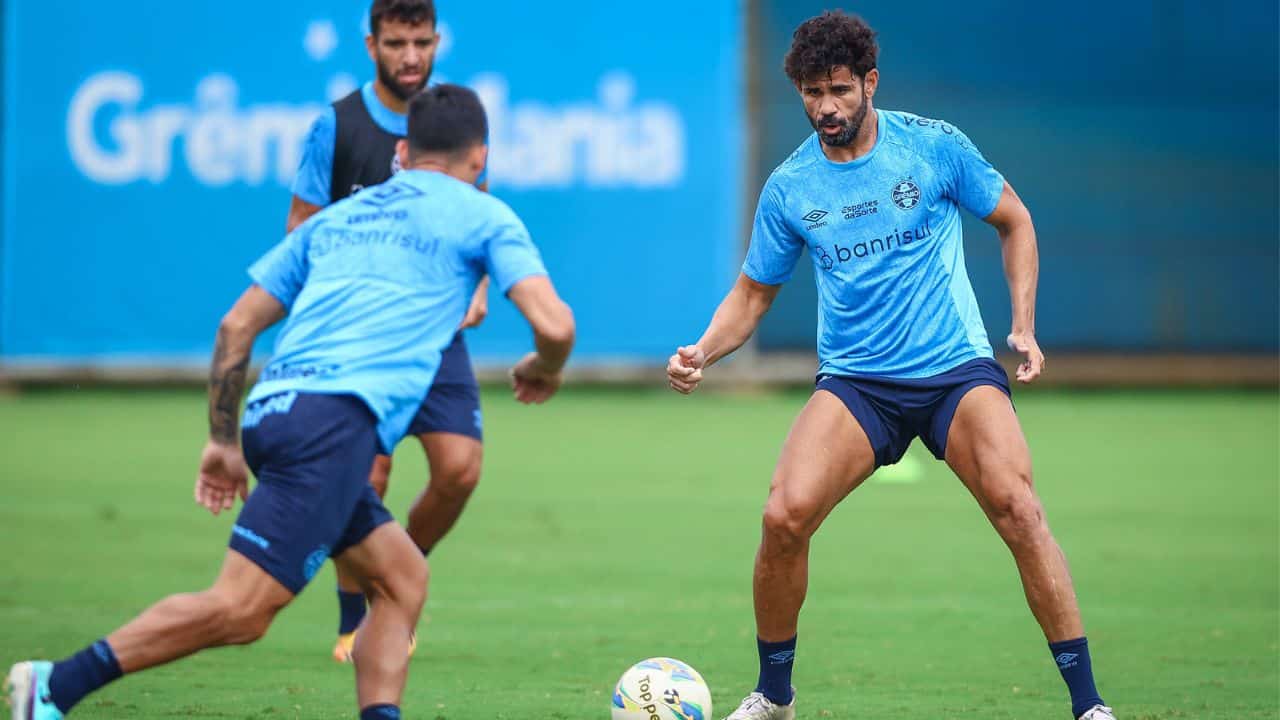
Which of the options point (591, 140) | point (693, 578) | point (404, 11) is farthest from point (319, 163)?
point (591, 140)

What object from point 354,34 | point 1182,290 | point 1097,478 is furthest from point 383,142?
point 1182,290

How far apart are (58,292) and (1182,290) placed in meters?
12.9

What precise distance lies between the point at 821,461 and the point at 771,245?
873 mm

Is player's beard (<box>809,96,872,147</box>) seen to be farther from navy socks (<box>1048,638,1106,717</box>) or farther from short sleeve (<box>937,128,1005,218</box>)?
navy socks (<box>1048,638,1106,717</box>)

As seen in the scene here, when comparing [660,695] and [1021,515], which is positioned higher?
[1021,515]

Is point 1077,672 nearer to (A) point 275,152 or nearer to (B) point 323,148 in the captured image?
(B) point 323,148

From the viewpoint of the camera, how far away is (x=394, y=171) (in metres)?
7.12

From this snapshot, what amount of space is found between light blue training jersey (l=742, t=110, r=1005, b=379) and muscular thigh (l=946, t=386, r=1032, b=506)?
0.20 meters

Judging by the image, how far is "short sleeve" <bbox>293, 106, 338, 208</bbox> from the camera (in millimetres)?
7109

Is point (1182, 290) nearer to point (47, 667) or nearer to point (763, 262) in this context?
point (763, 262)

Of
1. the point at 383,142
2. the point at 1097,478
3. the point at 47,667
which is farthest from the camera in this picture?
the point at 1097,478

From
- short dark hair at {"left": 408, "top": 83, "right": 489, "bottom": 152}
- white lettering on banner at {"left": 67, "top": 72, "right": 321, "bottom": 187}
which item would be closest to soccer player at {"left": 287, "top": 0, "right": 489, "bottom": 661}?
short dark hair at {"left": 408, "top": 83, "right": 489, "bottom": 152}

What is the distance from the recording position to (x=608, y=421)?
58.5ft

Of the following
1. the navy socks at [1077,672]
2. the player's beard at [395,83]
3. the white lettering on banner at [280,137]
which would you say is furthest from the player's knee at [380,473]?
the white lettering on banner at [280,137]
